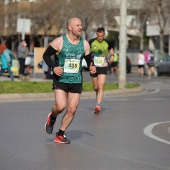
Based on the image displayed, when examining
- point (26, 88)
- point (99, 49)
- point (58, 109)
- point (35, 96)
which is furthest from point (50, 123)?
point (26, 88)

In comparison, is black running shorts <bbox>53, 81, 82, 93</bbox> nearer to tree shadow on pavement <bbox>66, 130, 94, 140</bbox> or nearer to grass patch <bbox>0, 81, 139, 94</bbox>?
tree shadow on pavement <bbox>66, 130, 94, 140</bbox>

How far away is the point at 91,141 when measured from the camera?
11516mm

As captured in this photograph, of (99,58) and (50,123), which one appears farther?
(99,58)

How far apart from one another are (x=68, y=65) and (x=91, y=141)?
1337mm

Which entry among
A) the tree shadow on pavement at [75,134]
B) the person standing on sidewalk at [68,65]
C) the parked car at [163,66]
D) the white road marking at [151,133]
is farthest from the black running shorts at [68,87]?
the parked car at [163,66]

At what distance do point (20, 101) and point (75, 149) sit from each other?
1077cm

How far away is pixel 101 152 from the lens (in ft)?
33.5

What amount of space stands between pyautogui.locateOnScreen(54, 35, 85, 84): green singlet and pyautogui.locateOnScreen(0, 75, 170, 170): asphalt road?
3.28ft

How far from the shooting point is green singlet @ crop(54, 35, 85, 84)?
36.0 feet

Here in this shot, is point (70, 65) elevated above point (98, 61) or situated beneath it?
elevated above

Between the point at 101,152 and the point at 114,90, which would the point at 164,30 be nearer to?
the point at 114,90

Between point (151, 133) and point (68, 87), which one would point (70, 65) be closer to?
point (68, 87)

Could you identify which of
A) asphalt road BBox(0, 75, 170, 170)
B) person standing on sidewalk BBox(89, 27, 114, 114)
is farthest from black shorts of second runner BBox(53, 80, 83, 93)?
person standing on sidewalk BBox(89, 27, 114, 114)

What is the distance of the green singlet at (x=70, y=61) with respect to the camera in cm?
1098
